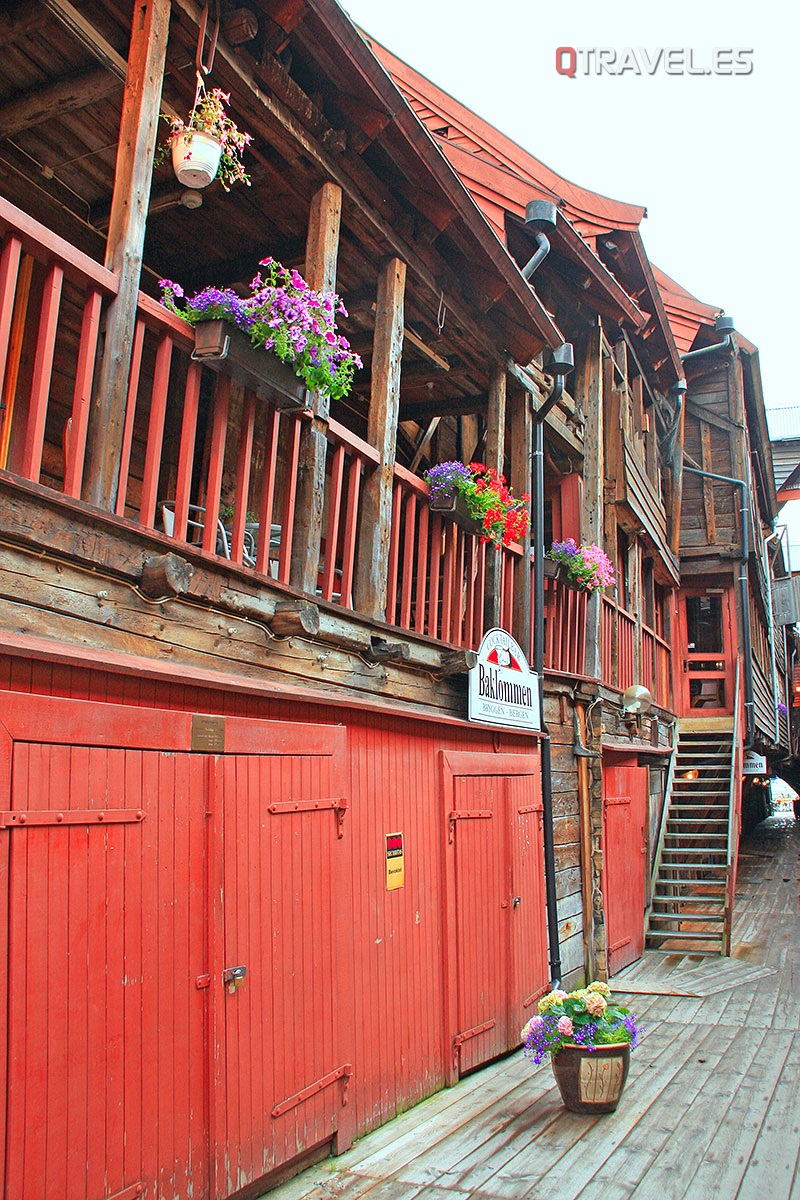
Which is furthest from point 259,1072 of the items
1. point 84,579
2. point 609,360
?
point 609,360

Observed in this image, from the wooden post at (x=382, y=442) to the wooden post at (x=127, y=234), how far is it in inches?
94.1

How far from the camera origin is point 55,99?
18.0ft

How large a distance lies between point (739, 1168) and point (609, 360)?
10277 mm

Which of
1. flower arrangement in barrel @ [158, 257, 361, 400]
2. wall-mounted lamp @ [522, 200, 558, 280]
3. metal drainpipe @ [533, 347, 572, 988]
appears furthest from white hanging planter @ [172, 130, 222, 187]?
wall-mounted lamp @ [522, 200, 558, 280]

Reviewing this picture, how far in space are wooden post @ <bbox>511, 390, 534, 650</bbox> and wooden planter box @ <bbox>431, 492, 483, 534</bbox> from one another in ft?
5.18

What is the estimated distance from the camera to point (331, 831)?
5.32 m

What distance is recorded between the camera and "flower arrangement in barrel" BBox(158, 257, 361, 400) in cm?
453

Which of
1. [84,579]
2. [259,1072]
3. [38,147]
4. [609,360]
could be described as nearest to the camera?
[84,579]

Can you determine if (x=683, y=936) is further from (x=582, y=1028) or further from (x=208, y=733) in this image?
(x=208, y=733)

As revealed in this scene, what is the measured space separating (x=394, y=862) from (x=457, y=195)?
454 cm

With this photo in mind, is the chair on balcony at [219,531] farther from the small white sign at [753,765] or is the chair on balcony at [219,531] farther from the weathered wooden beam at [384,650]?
the small white sign at [753,765]

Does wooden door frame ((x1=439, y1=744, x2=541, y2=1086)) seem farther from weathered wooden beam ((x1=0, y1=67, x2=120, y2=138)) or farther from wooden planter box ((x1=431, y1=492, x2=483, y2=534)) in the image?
weathered wooden beam ((x1=0, y1=67, x2=120, y2=138))

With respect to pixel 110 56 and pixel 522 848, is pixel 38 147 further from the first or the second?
pixel 522 848

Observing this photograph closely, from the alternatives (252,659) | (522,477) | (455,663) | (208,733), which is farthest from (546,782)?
(208,733)
